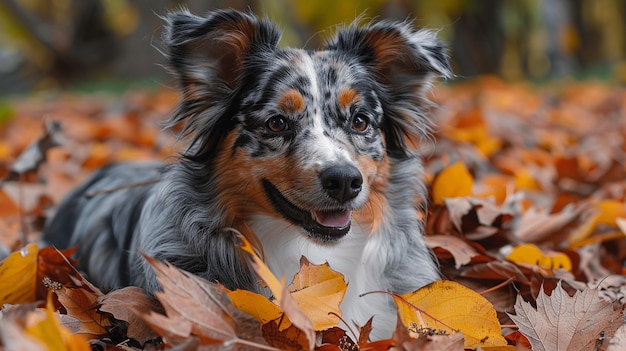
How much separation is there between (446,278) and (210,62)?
116cm

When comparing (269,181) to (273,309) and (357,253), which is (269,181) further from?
(273,309)

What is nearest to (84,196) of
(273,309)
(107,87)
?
(273,309)

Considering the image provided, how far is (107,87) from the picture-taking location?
14.0m

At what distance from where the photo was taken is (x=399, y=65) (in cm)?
285

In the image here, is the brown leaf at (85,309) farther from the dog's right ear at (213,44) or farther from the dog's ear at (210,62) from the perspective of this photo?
the dog's right ear at (213,44)

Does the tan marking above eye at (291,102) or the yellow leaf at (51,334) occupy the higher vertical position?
the tan marking above eye at (291,102)

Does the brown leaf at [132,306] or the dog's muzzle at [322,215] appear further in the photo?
the dog's muzzle at [322,215]

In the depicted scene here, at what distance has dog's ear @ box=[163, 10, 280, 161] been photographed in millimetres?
2496

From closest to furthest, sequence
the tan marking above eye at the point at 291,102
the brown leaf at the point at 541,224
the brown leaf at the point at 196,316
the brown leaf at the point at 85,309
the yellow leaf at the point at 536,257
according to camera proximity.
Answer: the brown leaf at the point at 196,316, the brown leaf at the point at 85,309, the tan marking above eye at the point at 291,102, the yellow leaf at the point at 536,257, the brown leaf at the point at 541,224

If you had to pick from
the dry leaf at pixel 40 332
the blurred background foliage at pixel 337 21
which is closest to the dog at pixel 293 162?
the dry leaf at pixel 40 332

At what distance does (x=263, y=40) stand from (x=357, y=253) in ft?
2.79

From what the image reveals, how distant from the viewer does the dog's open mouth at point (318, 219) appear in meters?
2.43

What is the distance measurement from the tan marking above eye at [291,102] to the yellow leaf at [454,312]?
815 millimetres

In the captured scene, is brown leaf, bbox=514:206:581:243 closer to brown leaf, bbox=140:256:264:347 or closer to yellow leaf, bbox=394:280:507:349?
yellow leaf, bbox=394:280:507:349
